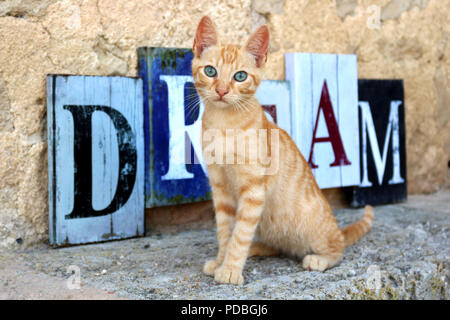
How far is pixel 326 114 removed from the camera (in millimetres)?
3857

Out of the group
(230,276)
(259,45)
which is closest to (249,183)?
(230,276)

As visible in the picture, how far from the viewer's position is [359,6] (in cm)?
409

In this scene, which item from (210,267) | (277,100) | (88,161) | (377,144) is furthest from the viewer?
(377,144)

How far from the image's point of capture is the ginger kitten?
2348 millimetres

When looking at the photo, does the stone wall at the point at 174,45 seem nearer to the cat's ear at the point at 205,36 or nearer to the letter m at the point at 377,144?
the letter m at the point at 377,144

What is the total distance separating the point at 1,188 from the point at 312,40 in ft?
8.20

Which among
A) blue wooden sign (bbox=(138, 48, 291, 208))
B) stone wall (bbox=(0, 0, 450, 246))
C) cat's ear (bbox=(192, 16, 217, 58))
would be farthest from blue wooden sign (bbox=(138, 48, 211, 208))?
cat's ear (bbox=(192, 16, 217, 58))

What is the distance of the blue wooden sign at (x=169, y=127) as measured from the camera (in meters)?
3.21

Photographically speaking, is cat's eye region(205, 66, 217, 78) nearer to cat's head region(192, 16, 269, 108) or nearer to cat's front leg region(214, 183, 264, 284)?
cat's head region(192, 16, 269, 108)

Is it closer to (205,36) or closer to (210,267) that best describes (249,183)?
(210,267)

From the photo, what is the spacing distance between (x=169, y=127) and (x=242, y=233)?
114 centimetres

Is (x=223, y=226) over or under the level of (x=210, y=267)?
over

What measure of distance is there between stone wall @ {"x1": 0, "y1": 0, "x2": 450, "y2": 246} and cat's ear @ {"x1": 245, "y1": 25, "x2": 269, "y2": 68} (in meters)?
1.05
